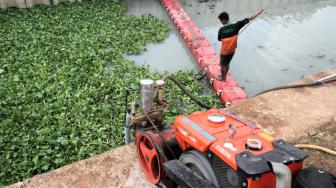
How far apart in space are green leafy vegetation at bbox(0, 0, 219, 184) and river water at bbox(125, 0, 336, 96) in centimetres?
91

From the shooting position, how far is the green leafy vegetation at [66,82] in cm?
682

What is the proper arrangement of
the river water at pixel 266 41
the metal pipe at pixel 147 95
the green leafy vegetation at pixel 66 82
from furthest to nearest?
the river water at pixel 266 41 < the green leafy vegetation at pixel 66 82 < the metal pipe at pixel 147 95

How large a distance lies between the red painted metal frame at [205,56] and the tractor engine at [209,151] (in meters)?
3.30

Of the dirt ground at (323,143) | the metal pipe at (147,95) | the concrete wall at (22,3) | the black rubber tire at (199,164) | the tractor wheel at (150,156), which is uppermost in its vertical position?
the concrete wall at (22,3)

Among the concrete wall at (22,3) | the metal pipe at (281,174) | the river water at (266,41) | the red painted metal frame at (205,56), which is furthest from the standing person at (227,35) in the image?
the concrete wall at (22,3)

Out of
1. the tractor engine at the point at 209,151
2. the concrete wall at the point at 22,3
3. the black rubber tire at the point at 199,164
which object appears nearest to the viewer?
the tractor engine at the point at 209,151

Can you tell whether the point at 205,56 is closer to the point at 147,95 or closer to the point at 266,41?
the point at 266,41

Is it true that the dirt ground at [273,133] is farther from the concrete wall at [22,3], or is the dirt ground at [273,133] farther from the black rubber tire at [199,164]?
the concrete wall at [22,3]

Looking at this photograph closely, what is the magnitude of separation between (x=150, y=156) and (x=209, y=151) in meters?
1.32

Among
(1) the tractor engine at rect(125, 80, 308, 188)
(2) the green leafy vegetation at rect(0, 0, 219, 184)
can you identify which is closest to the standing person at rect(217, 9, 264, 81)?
(2) the green leafy vegetation at rect(0, 0, 219, 184)

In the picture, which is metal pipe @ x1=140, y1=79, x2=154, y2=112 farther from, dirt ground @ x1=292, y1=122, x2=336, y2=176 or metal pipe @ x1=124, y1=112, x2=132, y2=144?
dirt ground @ x1=292, y1=122, x2=336, y2=176

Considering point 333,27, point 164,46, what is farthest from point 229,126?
point 333,27

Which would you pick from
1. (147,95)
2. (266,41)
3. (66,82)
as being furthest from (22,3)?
(147,95)

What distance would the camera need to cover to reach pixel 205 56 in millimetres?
10109
